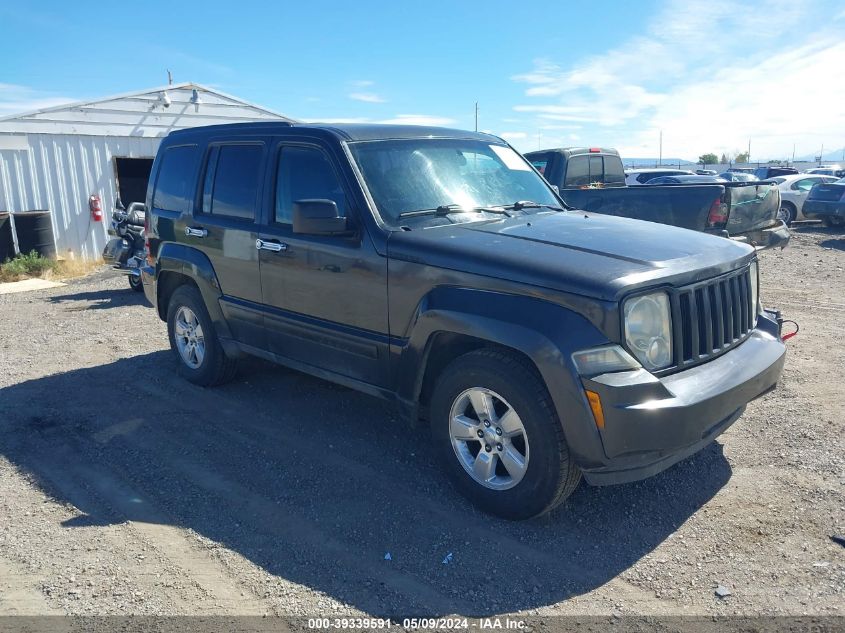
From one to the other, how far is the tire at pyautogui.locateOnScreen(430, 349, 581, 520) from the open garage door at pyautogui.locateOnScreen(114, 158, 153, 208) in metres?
12.2

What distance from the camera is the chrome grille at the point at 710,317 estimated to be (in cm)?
350

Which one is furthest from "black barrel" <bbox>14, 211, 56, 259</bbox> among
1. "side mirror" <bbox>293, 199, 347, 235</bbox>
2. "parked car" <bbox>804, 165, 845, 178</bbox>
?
"parked car" <bbox>804, 165, 845, 178</bbox>

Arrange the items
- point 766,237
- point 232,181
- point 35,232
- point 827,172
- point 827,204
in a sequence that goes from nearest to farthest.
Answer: point 232,181 → point 766,237 → point 35,232 → point 827,204 → point 827,172

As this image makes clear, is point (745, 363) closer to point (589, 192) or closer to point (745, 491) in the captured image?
point (745, 491)

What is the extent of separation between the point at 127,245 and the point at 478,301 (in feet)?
30.3

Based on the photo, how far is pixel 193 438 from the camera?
16.5 feet

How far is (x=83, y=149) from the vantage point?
46.7ft

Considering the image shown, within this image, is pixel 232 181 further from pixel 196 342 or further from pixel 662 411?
pixel 662 411

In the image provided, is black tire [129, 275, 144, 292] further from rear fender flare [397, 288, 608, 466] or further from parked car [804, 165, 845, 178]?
parked car [804, 165, 845, 178]

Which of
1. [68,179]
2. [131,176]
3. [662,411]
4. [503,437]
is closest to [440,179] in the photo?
[503,437]

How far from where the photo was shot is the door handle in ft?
15.8

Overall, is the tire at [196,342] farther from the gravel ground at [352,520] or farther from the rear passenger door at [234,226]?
the rear passenger door at [234,226]

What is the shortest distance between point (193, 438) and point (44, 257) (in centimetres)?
1064

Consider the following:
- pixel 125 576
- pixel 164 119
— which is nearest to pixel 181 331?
pixel 125 576
